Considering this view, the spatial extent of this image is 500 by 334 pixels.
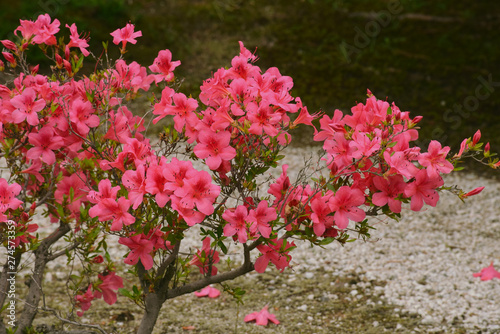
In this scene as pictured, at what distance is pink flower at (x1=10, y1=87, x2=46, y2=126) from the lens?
2.01 m

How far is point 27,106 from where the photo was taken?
2.04 meters

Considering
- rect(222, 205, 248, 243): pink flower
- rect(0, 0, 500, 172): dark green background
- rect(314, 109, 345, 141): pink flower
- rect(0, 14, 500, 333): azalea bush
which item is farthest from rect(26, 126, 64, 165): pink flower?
rect(0, 0, 500, 172): dark green background

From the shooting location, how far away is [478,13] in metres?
8.87

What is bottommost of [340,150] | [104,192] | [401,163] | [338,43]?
[104,192]

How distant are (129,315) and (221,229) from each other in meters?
1.62

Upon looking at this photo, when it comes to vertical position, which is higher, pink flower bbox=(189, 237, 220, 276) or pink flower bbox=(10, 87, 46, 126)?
pink flower bbox=(10, 87, 46, 126)

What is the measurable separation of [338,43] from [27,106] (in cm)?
703

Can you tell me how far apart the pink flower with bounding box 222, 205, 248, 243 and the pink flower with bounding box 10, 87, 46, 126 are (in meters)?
0.78

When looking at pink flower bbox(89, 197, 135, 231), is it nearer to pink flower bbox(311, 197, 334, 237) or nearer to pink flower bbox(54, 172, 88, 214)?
pink flower bbox(54, 172, 88, 214)

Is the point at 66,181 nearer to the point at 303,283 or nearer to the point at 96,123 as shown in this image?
the point at 96,123

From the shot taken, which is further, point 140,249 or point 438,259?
point 438,259


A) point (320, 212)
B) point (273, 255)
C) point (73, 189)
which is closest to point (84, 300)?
point (73, 189)

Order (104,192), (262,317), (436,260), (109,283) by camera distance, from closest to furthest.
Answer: (104,192) → (109,283) → (262,317) → (436,260)

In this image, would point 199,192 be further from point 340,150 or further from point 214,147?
point 340,150
